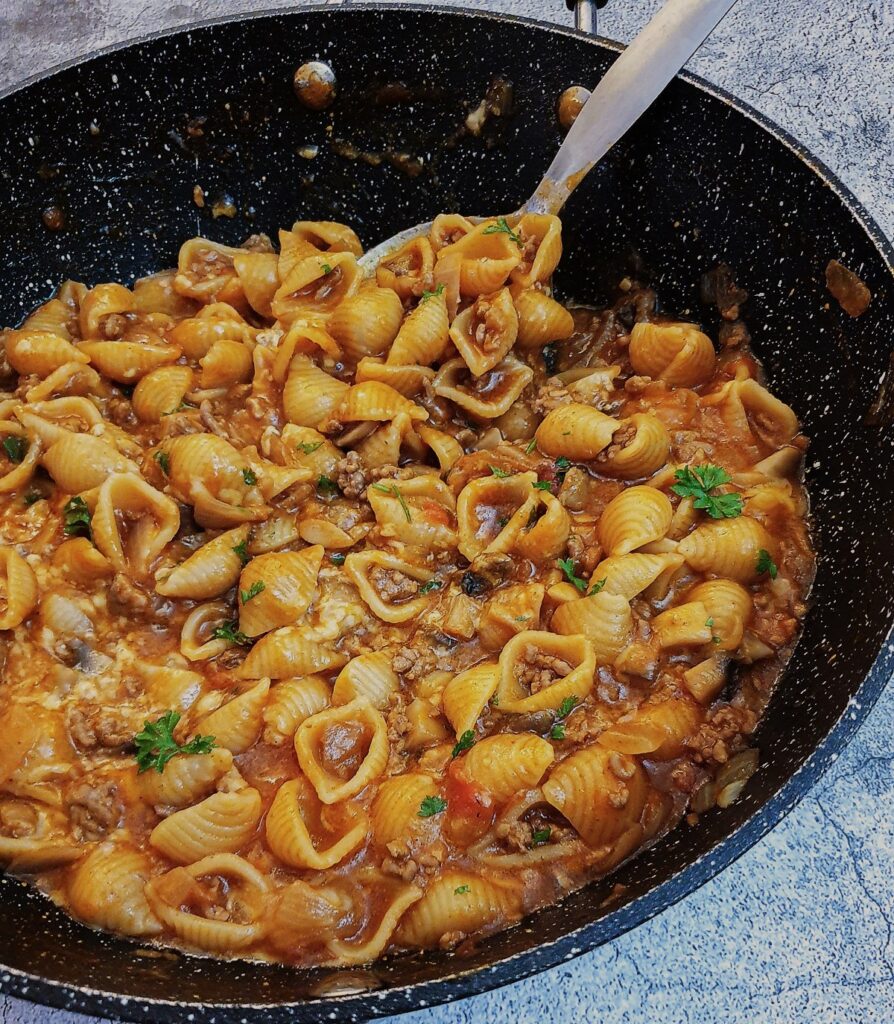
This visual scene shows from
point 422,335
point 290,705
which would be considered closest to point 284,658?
point 290,705

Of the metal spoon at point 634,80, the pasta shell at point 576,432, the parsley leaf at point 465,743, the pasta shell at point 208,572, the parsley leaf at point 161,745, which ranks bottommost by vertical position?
the parsley leaf at point 161,745

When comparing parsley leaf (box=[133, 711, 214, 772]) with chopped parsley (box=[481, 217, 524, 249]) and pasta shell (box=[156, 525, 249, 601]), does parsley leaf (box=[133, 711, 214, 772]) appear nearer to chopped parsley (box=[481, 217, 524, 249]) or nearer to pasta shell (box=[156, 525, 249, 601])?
pasta shell (box=[156, 525, 249, 601])

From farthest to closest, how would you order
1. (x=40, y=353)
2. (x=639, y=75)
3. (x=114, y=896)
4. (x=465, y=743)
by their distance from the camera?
(x=40, y=353) < (x=639, y=75) < (x=465, y=743) < (x=114, y=896)

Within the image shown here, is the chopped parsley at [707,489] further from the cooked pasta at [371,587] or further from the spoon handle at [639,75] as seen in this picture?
the spoon handle at [639,75]

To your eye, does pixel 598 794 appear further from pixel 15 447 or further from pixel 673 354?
pixel 15 447

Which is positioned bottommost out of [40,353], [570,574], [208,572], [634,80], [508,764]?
[40,353]

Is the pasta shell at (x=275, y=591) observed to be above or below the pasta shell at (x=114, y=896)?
above

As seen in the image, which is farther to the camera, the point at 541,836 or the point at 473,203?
the point at 473,203

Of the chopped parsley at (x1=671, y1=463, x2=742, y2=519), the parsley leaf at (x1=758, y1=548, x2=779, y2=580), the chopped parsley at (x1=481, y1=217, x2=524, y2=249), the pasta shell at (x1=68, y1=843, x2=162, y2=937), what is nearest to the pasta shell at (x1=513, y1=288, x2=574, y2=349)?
the chopped parsley at (x1=481, y1=217, x2=524, y2=249)

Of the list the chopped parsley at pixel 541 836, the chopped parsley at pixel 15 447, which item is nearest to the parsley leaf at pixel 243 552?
the chopped parsley at pixel 15 447
